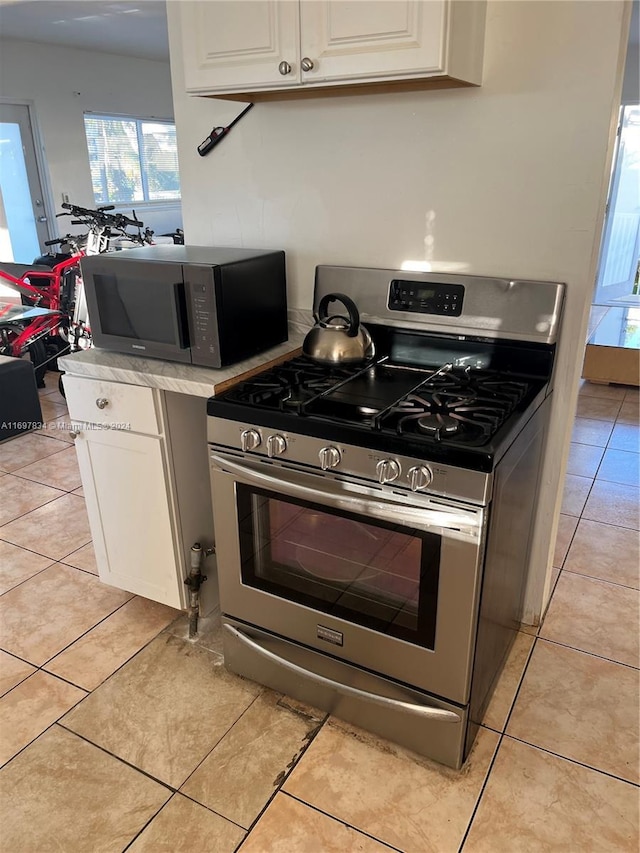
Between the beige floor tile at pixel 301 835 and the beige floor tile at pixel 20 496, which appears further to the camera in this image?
the beige floor tile at pixel 20 496

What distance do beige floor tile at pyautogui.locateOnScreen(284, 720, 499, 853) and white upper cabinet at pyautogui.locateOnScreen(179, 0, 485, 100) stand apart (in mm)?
1714

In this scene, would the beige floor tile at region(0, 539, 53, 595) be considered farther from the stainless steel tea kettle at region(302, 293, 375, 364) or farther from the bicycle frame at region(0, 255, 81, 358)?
the bicycle frame at region(0, 255, 81, 358)

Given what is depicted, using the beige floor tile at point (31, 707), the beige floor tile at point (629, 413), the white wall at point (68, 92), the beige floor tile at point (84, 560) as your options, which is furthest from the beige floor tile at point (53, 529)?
the white wall at point (68, 92)

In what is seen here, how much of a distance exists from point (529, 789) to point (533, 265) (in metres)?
1.38

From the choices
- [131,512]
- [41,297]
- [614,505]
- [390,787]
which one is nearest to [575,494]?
[614,505]

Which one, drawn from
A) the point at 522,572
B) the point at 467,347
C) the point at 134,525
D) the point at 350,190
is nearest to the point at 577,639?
the point at 522,572

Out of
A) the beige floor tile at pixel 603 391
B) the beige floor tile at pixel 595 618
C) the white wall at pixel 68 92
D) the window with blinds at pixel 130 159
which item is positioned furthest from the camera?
the window with blinds at pixel 130 159

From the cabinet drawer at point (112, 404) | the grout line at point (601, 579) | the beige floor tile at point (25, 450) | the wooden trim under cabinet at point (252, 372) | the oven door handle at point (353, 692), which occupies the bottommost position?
the grout line at point (601, 579)

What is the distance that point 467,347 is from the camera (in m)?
1.89

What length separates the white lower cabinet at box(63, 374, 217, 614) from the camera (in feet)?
6.28

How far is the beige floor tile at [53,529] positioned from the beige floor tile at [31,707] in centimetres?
71

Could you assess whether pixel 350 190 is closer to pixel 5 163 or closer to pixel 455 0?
pixel 455 0

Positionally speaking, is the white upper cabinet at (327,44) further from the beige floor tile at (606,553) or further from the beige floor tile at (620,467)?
the beige floor tile at (620,467)

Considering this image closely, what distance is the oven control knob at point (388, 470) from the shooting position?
56.3 inches
